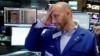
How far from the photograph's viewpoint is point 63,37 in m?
1.79

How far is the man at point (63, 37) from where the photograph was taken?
1731 mm

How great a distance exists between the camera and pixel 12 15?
290 cm

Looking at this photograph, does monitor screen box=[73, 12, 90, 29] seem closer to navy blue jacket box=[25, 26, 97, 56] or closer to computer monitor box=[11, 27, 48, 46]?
computer monitor box=[11, 27, 48, 46]

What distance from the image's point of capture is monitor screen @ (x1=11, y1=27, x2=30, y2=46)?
286cm

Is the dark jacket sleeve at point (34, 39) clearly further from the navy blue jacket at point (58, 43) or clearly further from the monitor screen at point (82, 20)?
the monitor screen at point (82, 20)

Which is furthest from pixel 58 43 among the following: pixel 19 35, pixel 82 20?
pixel 82 20

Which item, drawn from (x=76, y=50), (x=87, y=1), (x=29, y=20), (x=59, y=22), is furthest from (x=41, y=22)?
(x=87, y=1)

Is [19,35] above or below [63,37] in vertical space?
below

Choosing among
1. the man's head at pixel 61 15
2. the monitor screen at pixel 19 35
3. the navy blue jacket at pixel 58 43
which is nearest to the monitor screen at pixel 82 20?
the monitor screen at pixel 19 35

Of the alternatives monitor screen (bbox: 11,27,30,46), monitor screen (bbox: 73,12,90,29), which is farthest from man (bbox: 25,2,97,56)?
monitor screen (bbox: 73,12,90,29)

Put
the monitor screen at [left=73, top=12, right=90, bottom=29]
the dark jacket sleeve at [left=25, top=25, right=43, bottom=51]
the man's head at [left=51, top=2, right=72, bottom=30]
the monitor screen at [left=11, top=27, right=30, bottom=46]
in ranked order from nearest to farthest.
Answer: the man's head at [left=51, top=2, right=72, bottom=30], the dark jacket sleeve at [left=25, top=25, right=43, bottom=51], the monitor screen at [left=11, top=27, right=30, bottom=46], the monitor screen at [left=73, top=12, right=90, bottom=29]

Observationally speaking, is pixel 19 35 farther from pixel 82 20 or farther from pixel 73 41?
pixel 73 41

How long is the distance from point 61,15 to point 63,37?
16cm

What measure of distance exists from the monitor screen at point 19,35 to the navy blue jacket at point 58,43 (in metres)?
0.98
